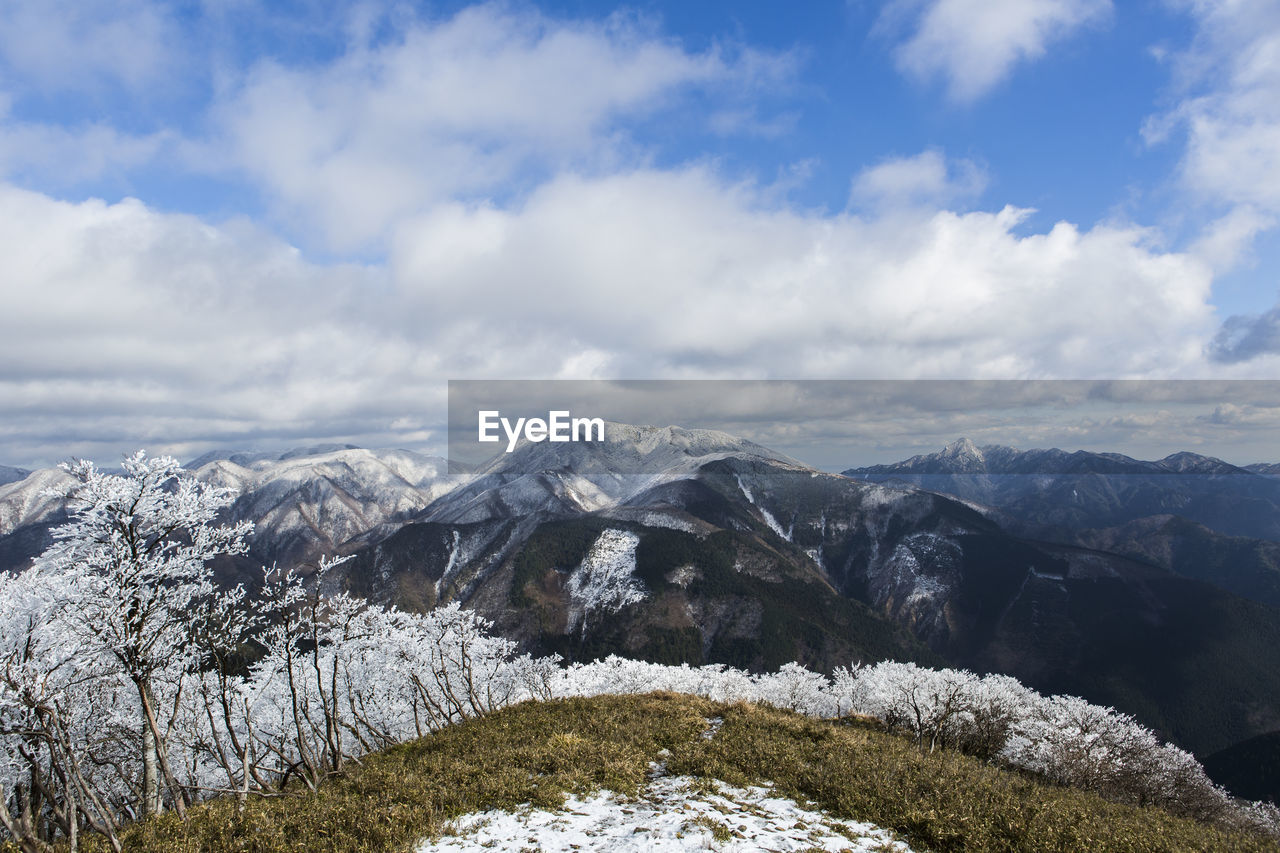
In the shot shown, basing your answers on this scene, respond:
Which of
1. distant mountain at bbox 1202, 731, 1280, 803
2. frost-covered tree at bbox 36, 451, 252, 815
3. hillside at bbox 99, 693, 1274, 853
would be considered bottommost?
distant mountain at bbox 1202, 731, 1280, 803

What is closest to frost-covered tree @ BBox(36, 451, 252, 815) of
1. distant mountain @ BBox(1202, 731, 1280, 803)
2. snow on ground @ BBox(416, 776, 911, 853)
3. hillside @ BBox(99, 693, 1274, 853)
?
hillside @ BBox(99, 693, 1274, 853)

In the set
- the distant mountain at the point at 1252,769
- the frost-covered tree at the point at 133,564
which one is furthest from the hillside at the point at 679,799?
the distant mountain at the point at 1252,769

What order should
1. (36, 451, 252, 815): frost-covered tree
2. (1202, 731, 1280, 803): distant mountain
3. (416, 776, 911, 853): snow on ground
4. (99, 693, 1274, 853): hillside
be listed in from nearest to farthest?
(416, 776, 911, 853): snow on ground
(99, 693, 1274, 853): hillside
(36, 451, 252, 815): frost-covered tree
(1202, 731, 1280, 803): distant mountain

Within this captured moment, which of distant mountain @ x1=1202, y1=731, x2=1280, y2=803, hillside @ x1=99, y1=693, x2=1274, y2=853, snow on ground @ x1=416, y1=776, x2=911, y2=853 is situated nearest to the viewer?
snow on ground @ x1=416, y1=776, x2=911, y2=853

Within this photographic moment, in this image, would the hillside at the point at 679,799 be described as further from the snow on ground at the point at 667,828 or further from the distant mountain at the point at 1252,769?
the distant mountain at the point at 1252,769

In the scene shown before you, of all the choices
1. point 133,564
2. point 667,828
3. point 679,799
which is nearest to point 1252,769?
point 679,799

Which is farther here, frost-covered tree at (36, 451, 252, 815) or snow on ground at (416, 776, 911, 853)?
frost-covered tree at (36, 451, 252, 815)

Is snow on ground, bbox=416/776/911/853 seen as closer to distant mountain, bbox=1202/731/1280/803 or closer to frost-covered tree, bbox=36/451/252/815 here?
frost-covered tree, bbox=36/451/252/815

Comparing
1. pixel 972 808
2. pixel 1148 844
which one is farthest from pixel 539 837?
pixel 1148 844
